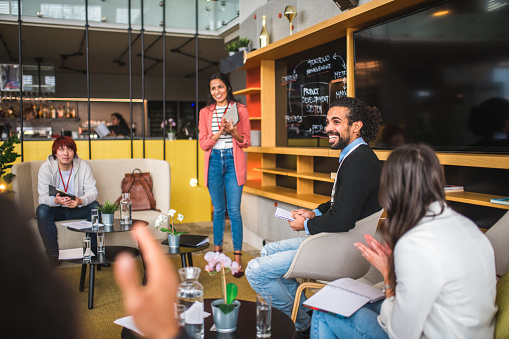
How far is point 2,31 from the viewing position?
8.09 meters

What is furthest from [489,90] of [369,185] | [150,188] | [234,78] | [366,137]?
[234,78]

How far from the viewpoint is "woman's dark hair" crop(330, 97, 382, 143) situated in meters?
2.44

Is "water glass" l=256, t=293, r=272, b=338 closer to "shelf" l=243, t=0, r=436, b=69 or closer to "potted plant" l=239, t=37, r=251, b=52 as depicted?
"shelf" l=243, t=0, r=436, b=69

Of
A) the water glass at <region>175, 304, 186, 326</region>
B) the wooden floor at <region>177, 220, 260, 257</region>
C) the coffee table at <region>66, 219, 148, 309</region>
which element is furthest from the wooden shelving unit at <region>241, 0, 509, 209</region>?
the coffee table at <region>66, 219, 148, 309</region>

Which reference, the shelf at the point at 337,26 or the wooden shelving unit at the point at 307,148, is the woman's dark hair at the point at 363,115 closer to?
the wooden shelving unit at the point at 307,148

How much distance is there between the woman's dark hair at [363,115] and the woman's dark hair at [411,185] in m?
0.99

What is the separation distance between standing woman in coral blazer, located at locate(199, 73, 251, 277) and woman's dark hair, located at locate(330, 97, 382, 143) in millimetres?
1570

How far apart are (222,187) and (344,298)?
2.31 metres

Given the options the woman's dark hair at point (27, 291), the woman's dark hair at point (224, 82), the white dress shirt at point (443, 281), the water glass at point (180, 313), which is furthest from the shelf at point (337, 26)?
the woman's dark hair at point (27, 291)

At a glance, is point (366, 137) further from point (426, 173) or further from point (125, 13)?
point (125, 13)

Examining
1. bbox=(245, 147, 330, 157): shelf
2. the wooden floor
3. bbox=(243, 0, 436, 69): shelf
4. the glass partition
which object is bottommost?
the wooden floor

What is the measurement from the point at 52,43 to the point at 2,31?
3.53 ft

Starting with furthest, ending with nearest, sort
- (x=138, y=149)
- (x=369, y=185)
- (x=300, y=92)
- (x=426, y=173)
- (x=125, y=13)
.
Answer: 1. (x=125, y=13)
2. (x=138, y=149)
3. (x=300, y=92)
4. (x=369, y=185)
5. (x=426, y=173)

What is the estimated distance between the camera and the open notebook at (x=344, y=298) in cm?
175
